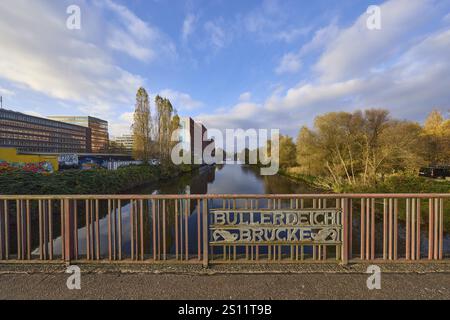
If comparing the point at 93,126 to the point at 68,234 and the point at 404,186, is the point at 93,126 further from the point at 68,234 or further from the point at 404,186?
the point at 404,186

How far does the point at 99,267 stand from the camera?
3.20 metres

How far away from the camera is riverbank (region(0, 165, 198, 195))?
9.67 meters

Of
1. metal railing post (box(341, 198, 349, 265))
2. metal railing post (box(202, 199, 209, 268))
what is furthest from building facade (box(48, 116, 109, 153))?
metal railing post (box(341, 198, 349, 265))

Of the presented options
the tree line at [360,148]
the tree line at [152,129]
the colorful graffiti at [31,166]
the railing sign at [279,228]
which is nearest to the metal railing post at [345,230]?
the railing sign at [279,228]

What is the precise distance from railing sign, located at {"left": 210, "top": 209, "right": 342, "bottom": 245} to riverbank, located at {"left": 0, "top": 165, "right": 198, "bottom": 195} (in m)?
11.2

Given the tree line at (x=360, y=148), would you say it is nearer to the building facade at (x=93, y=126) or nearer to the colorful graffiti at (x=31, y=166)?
the colorful graffiti at (x=31, y=166)

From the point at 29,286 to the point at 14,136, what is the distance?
3363 inches

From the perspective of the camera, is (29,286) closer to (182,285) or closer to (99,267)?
(99,267)

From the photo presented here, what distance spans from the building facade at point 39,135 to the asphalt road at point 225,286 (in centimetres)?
7878

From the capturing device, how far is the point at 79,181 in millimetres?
13453

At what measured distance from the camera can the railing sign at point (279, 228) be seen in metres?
3.31

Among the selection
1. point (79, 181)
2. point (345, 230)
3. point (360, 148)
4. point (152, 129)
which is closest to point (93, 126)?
point (152, 129)

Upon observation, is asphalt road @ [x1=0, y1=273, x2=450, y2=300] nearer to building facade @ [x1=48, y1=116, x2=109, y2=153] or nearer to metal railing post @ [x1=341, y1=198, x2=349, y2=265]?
metal railing post @ [x1=341, y1=198, x2=349, y2=265]
